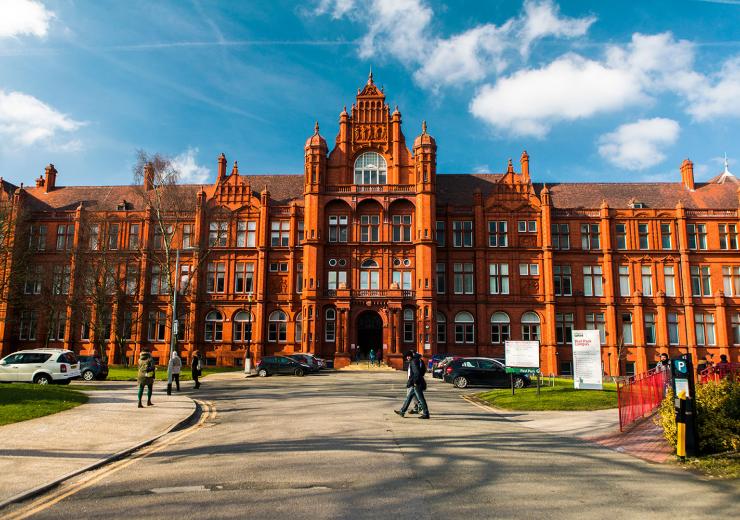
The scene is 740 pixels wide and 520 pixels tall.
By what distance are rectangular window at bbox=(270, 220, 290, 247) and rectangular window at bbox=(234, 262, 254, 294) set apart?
306 cm

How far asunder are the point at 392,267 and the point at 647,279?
76.1ft

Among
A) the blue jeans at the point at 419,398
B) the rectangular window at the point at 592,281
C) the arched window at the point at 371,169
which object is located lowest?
the blue jeans at the point at 419,398

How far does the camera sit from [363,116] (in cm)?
4884

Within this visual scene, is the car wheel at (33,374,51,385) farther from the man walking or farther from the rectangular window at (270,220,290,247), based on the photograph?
the rectangular window at (270,220,290,247)

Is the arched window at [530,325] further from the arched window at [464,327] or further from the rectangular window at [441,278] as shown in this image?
the rectangular window at [441,278]

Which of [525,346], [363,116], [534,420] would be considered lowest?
[534,420]

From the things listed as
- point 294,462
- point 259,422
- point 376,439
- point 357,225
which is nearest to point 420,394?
point 376,439

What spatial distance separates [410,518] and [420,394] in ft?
28.7

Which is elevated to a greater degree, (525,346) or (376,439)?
(525,346)

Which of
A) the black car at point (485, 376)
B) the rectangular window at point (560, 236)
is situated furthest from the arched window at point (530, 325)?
the black car at point (485, 376)

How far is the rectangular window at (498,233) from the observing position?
158 feet

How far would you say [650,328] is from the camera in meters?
46.5

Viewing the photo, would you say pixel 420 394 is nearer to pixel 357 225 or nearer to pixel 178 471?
pixel 178 471

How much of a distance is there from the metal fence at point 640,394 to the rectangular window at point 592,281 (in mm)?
30830
